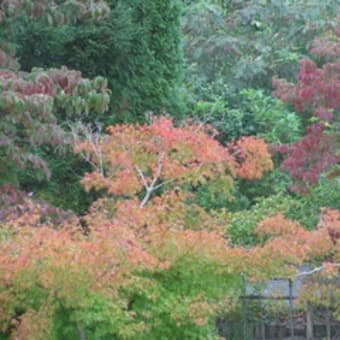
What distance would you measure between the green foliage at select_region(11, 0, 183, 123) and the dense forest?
21 millimetres

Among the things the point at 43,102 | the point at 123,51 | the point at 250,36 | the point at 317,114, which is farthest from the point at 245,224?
the point at 250,36

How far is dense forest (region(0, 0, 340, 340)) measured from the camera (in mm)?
5949

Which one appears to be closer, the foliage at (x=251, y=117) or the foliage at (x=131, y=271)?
the foliage at (x=131, y=271)

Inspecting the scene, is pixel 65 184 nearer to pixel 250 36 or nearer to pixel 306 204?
pixel 306 204

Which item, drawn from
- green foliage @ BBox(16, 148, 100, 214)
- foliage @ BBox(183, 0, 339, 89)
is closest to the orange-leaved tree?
green foliage @ BBox(16, 148, 100, 214)

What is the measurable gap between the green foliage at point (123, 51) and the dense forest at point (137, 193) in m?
0.02

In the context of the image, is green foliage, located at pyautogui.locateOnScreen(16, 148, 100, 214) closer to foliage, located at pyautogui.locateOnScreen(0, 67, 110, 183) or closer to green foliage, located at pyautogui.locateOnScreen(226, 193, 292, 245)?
green foliage, located at pyautogui.locateOnScreen(226, 193, 292, 245)

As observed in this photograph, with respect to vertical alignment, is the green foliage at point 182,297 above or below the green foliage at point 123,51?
below

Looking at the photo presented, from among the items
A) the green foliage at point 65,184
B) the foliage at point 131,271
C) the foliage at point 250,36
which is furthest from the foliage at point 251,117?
the foliage at point 131,271

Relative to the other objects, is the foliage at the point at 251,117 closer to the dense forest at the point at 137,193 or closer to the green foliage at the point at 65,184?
the dense forest at the point at 137,193

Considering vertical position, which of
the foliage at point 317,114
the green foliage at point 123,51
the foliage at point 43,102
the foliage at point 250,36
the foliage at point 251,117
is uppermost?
the foliage at point 250,36

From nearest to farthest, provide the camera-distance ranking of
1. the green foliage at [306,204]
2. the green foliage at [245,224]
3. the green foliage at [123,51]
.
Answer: the green foliage at [245,224]
the green foliage at [123,51]
the green foliage at [306,204]

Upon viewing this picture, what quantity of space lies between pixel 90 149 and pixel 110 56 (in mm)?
3719

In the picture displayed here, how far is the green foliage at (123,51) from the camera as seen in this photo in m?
12.3
